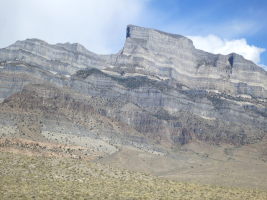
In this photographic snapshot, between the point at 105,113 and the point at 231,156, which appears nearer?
the point at 231,156

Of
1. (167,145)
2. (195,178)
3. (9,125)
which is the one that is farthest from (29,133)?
(167,145)

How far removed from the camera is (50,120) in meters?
141

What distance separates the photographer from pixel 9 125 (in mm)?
129250

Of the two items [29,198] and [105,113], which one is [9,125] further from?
[29,198]

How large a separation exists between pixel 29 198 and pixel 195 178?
5784 cm

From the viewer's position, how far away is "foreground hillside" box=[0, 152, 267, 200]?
48375mm

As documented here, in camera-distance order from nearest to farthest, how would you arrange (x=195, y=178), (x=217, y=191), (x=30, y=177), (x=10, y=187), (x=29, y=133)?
1. (x=10, y=187)
2. (x=30, y=177)
3. (x=217, y=191)
4. (x=195, y=178)
5. (x=29, y=133)

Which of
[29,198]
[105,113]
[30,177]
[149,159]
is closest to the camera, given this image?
[29,198]

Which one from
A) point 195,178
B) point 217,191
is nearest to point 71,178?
point 217,191

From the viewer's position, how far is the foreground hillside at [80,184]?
48375 mm

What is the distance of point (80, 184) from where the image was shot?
5403cm

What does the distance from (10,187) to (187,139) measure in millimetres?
141598

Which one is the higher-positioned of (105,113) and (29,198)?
(105,113)

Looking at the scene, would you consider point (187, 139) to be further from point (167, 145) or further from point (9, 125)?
point (9, 125)
